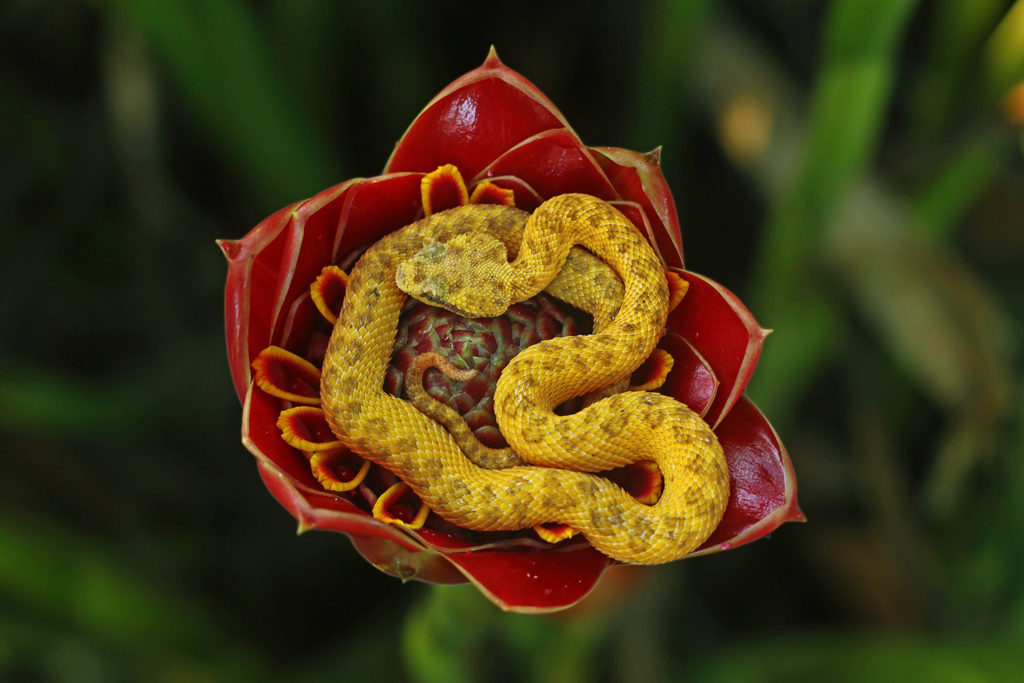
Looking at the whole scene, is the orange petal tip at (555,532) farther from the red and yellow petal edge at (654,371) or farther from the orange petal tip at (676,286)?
the orange petal tip at (676,286)

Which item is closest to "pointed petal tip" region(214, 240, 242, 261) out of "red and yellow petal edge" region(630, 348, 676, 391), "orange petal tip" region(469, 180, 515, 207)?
"orange petal tip" region(469, 180, 515, 207)

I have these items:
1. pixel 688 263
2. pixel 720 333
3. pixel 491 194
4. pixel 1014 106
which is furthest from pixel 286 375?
pixel 1014 106

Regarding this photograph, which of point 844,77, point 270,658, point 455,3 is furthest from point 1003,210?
point 270,658

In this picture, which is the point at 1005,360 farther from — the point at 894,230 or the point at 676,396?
the point at 676,396

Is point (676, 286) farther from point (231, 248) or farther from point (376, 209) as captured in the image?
point (231, 248)

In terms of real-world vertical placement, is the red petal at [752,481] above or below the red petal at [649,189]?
below

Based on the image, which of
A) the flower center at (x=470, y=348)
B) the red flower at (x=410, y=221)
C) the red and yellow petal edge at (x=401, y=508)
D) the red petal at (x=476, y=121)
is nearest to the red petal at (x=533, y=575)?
the red flower at (x=410, y=221)
